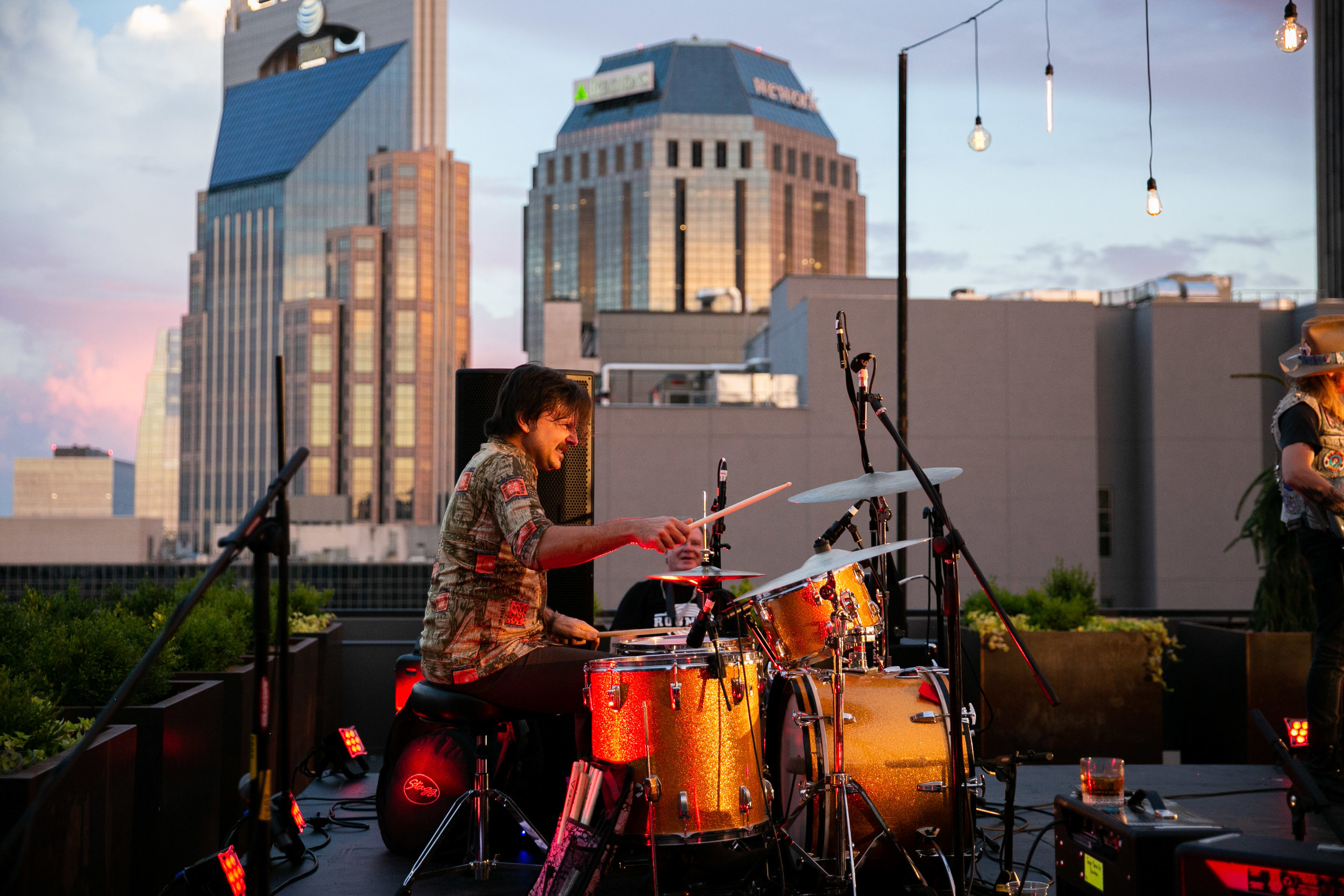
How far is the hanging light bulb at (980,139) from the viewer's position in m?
8.27

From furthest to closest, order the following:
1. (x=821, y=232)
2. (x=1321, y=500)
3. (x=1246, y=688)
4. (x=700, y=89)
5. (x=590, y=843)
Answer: (x=700, y=89) < (x=821, y=232) < (x=1246, y=688) < (x=1321, y=500) < (x=590, y=843)

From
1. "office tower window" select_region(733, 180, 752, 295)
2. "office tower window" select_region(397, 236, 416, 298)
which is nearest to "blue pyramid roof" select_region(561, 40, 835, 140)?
"office tower window" select_region(733, 180, 752, 295)

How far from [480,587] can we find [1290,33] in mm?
4901

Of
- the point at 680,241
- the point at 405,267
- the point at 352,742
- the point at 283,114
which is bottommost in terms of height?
the point at 352,742

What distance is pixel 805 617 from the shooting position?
3660mm

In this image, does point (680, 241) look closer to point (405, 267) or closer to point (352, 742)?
point (405, 267)

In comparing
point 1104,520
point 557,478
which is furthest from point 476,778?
point 1104,520

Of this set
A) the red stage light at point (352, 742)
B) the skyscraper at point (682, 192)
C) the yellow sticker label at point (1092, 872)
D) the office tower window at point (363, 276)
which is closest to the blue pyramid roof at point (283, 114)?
the office tower window at point (363, 276)

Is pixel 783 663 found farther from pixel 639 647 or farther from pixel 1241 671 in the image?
pixel 1241 671

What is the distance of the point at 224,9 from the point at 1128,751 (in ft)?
443

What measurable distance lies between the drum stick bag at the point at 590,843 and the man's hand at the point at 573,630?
0.67m

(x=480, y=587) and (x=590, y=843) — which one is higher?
(x=480, y=587)

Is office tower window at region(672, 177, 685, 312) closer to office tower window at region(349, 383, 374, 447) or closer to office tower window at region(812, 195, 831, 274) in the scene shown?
office tower window at region(812, 195, 831, 274)

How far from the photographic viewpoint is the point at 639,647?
313cm
